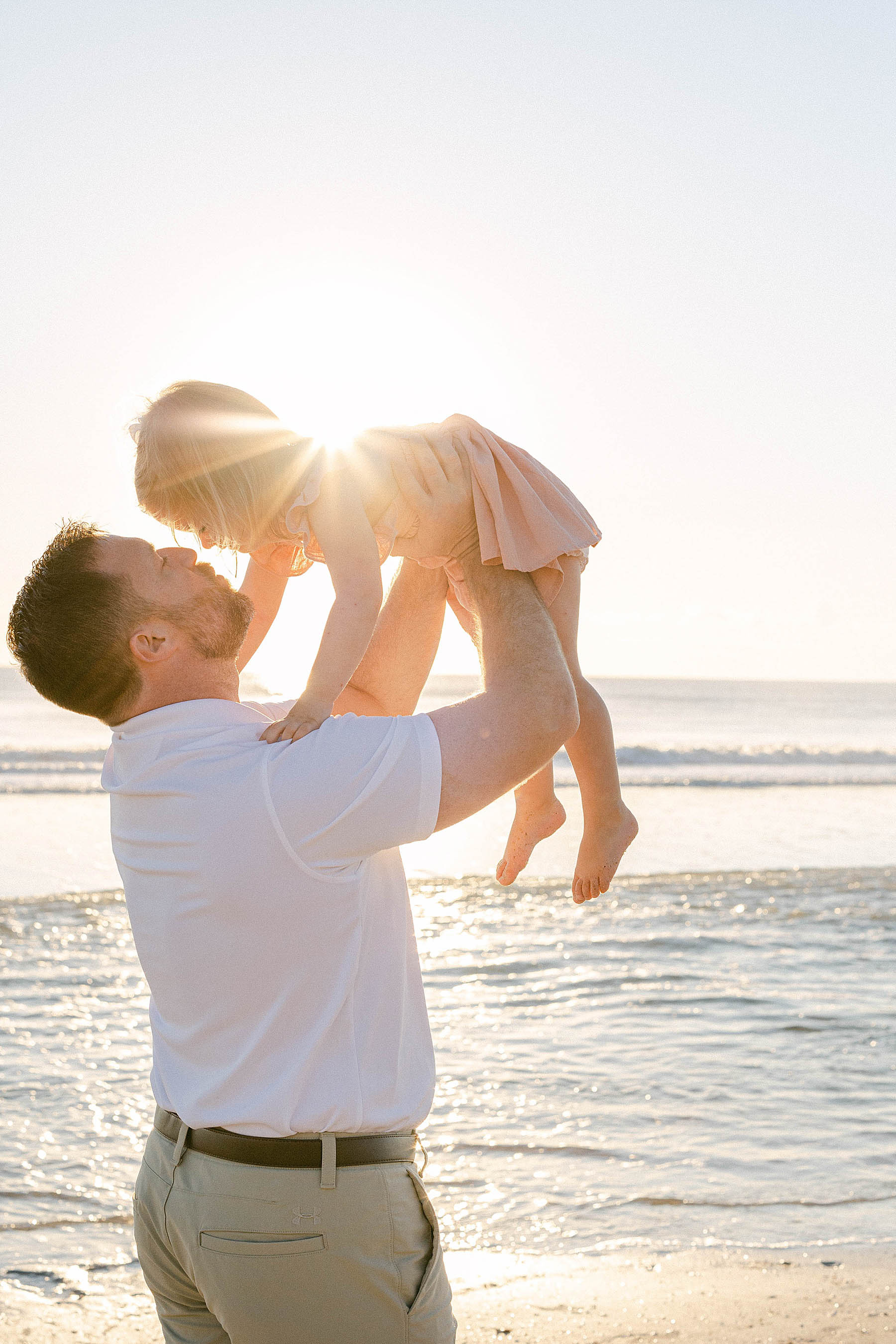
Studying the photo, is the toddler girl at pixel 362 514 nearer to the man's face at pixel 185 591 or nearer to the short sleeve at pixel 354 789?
the man's face at pixel 185 591

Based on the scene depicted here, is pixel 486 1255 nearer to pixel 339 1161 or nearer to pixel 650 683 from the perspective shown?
pixel 339 1161

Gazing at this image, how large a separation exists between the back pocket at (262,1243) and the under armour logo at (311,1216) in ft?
0.05

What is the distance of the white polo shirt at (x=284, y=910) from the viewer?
5.67 ft

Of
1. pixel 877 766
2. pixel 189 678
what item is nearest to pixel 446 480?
pixel 189 678

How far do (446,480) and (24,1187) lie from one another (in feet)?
11.2

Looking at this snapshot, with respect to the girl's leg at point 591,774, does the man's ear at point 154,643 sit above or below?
above

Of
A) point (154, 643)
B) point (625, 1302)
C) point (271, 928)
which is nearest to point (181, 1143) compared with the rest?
point (271, 928)

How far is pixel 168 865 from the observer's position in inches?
71.2

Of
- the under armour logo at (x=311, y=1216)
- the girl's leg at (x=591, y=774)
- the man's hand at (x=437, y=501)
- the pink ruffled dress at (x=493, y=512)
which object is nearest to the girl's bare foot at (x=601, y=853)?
the girl's leg at (x=591, y=774)

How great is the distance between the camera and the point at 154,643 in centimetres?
189

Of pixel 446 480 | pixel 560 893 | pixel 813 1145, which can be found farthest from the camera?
pixel 560 893

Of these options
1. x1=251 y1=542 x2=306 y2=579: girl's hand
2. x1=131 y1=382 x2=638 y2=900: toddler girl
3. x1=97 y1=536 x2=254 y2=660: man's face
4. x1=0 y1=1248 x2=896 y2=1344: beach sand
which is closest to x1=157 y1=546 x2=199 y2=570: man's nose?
x1=97 y1=536 x2=254 y2=660: man's face

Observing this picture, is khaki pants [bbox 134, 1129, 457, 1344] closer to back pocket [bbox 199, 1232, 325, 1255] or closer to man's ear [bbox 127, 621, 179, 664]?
back pocket [bbox 199, 1232, 325, 1255]

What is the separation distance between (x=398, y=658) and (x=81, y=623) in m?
0.80
